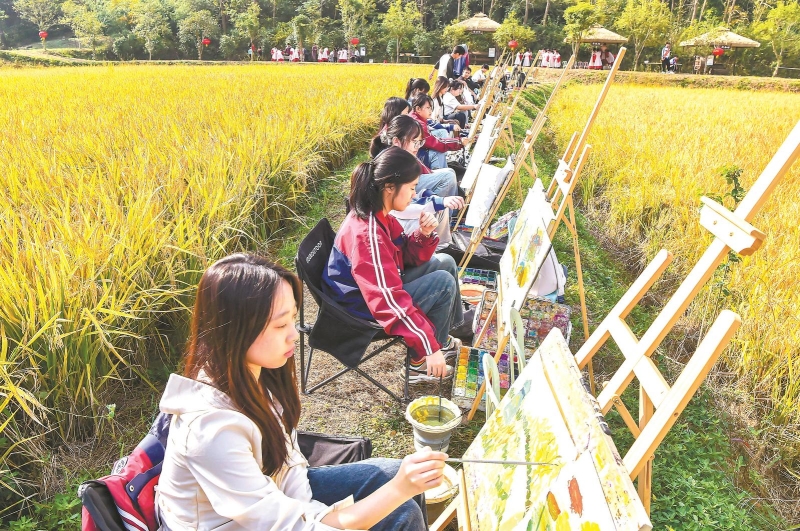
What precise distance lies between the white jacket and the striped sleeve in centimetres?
103

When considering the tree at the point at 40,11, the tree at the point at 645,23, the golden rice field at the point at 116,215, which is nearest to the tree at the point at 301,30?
the tree at the point at 645,23

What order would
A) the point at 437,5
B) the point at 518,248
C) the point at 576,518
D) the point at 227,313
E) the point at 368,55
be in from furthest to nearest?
1. the point at 437,5
2. the point at 368,55
3. the point at 518,248
4. the point at 227,313
5. the point at 576,518

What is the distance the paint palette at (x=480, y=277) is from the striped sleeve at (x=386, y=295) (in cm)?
133

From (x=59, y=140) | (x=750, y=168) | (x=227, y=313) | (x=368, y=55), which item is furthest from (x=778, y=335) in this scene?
(x=368, y=55)

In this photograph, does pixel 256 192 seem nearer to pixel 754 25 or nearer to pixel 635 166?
pixel 635 166

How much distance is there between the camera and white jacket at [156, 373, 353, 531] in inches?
40.6

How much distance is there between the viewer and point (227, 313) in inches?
44.9

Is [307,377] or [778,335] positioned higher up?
[778,335]

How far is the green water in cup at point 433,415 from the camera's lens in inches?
85.0

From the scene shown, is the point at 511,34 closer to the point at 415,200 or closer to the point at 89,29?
the point at 89,29

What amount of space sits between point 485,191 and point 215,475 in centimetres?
278

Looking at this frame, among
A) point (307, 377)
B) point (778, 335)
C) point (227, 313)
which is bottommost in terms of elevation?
point (307, 377)

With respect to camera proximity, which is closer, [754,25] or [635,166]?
[635,166]

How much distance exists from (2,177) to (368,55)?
32.6m
